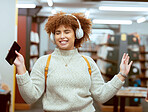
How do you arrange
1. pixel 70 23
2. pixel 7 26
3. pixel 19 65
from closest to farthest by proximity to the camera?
pixel 19 65 < pixel 70 23 < pixel 7 26

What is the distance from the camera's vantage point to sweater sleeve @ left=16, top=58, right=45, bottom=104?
1.53m

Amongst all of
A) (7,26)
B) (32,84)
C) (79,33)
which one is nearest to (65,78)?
(32,84)

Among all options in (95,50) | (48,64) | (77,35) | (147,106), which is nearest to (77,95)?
(48,64)

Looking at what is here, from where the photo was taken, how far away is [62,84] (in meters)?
1.60

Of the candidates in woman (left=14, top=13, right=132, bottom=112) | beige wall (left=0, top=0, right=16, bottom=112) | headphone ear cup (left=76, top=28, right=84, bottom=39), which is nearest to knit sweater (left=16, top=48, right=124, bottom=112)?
woman (left=14, top=13, right=132, bottom=112)

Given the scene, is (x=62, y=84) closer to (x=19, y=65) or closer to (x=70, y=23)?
(x=19, y=65)

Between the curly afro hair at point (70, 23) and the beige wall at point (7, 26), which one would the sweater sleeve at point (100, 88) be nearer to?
the curly afro hair at point (70, 23)

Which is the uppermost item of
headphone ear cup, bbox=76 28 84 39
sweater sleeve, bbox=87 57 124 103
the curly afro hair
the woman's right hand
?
the curly afro hair

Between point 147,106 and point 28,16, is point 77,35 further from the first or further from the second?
point 147,106

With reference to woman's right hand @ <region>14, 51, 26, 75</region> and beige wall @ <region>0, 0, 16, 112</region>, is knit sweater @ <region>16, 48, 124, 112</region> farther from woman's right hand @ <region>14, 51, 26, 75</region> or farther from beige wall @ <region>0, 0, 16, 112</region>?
beige wall @ <region>0, 0, 16, 112</region>

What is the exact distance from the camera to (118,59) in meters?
5.08

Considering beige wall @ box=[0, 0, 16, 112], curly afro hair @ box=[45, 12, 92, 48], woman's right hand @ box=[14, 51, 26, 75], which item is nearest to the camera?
woman's right hand @ box=[14, 51, 26, 75]

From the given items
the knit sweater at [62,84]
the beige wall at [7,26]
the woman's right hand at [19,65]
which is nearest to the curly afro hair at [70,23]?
the knit sweater at [62,84]

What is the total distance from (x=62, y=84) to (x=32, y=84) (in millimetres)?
201
